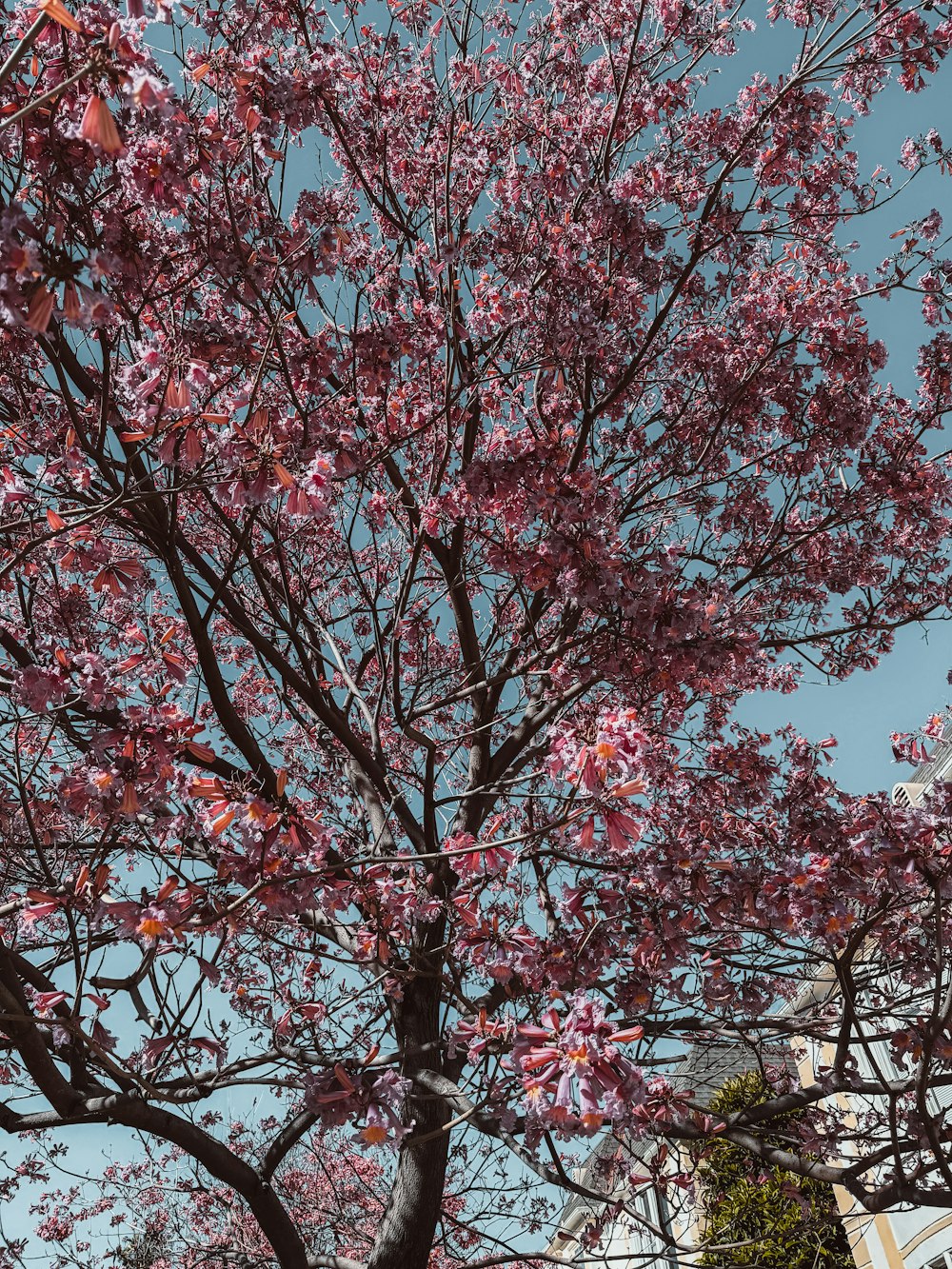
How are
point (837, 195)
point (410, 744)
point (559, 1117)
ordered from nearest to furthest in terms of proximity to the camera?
point (559, 1117) → point (837, 195) → point (410, 744)

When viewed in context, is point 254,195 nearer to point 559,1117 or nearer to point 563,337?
point 563,337

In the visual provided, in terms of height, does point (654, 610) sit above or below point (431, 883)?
above

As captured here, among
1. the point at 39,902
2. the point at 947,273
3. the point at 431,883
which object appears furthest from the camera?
the point at 947,273

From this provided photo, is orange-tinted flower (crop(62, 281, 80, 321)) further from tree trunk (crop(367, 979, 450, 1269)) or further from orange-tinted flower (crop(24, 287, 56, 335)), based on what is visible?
tree trunk (crop(367, 979, 450, 1269))

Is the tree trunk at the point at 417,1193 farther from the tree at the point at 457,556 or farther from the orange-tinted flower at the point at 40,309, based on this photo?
the orange-tinted flower at the point at 40,309

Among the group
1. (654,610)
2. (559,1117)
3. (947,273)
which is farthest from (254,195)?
(947,273)

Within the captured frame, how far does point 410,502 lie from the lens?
5680 millimetres

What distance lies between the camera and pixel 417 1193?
4781mm

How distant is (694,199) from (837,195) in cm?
111

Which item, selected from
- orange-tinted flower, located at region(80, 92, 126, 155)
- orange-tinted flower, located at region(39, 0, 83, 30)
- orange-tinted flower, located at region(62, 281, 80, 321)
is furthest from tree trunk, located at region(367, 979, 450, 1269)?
orange-tinted flower, located at region(39, 0, 83, 30)

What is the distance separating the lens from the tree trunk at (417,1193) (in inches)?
184

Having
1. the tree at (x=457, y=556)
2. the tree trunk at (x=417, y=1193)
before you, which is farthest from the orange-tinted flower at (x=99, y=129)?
the tree trunk at (x=417, y=1193)

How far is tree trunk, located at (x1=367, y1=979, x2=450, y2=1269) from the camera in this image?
467cm

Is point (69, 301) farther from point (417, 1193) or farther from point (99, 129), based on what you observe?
point (417, 1193)
